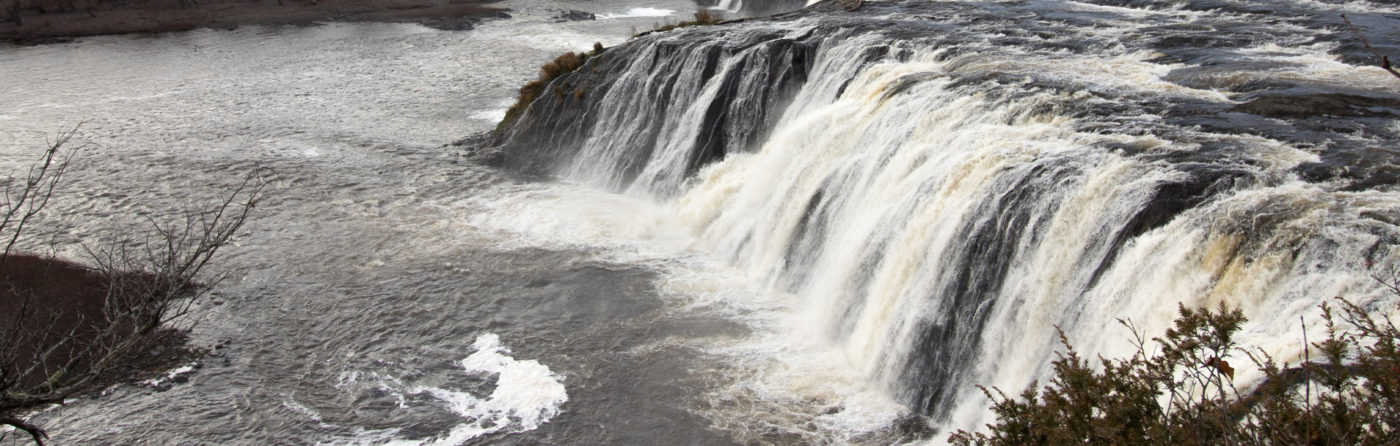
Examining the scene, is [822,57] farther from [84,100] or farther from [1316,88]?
[84,100]

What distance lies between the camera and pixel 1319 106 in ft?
44.2

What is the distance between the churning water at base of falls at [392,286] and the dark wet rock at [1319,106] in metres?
6.96

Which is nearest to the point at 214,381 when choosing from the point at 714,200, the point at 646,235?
the point at 646,235

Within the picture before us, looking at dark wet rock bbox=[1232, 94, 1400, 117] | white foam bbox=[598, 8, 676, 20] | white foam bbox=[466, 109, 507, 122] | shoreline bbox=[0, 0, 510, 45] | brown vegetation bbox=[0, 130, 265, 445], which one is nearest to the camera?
brown vegetation bbox=[0, 130, 265, 445]

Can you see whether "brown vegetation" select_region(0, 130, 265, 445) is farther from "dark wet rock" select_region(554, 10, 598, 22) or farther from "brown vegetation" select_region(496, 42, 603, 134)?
"dark wet rock" select_region(554, 10, 598, 22)

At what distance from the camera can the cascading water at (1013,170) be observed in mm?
9820

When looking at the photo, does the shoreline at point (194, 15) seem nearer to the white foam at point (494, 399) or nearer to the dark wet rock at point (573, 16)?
the dark wet rock at point (573, 16)

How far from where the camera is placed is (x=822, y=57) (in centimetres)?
1956

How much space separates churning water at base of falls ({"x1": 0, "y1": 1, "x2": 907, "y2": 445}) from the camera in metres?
11.9

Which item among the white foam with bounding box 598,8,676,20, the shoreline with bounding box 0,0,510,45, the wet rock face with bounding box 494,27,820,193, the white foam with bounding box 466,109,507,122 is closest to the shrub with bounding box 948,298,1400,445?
the wet rock face with bounding box 494,27,820,193

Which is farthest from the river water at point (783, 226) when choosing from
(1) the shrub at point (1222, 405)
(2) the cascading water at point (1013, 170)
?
(1) the shrub at point (1222, 405)

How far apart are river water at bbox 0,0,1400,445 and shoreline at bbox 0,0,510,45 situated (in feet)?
63.1

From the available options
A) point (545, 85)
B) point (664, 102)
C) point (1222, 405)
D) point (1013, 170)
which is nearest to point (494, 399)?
point (1013, 170)

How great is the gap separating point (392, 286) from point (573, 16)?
102 ft
